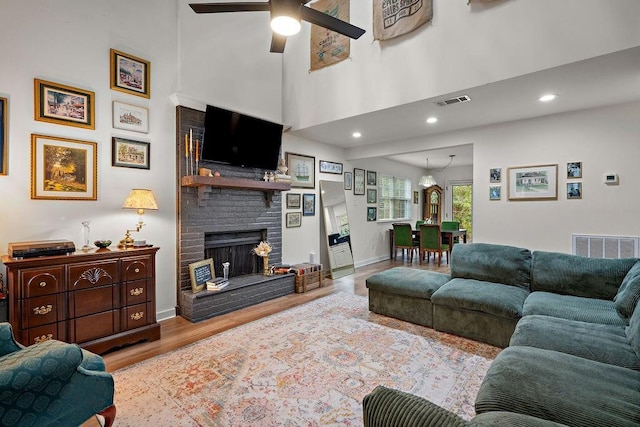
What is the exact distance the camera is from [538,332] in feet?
6.59

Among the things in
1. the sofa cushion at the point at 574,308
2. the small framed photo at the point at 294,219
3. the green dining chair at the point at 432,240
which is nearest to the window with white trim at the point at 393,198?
the green dining chair at the point at 432,240

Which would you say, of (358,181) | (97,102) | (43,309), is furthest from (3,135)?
(358,181)

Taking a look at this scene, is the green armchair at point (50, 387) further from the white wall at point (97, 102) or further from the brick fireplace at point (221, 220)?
the brick fireplace at point (221, 220)

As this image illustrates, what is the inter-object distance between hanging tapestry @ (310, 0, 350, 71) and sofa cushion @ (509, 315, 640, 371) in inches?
144

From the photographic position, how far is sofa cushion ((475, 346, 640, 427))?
3.95 feet

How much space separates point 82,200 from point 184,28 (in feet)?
7.49

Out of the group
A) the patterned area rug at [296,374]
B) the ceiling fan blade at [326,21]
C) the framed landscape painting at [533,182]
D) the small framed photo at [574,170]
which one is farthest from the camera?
the framed landscape painting at [533,182]

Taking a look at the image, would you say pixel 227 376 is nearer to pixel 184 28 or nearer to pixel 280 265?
pixel 280 265

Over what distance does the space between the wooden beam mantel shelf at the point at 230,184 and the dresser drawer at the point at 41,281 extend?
1.48 metres

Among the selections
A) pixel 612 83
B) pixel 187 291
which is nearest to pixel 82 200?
pixel 187 291

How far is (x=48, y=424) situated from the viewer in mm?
1276

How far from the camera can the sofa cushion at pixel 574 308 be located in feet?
7.40

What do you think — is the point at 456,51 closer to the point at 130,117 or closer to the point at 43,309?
the point at 130,117

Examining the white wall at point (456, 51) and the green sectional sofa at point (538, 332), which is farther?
the white wall at point (456, 51)
